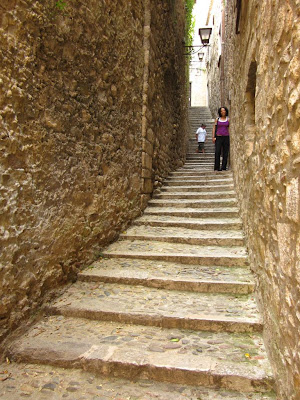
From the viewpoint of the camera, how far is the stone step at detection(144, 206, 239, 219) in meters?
4.54

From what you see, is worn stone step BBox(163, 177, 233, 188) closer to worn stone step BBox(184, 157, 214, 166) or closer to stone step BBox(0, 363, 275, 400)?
worn stone step BBox(184, 157, 214, 166)

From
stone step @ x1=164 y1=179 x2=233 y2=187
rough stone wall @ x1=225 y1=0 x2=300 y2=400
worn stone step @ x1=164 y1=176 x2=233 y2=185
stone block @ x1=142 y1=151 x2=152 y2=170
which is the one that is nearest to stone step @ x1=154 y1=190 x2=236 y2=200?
stone step @ x1=164 y1=179 x2=233 y2=187

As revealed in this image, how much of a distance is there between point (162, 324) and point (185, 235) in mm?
1671

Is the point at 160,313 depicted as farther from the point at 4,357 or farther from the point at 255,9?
the point at 255,9

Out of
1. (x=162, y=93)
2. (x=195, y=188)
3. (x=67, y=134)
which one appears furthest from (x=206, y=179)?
(x=67, y=134)

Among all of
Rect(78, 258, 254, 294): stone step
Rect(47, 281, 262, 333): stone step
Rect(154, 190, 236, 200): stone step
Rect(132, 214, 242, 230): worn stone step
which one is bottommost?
Rect(47, 281, 262, 333): stone step

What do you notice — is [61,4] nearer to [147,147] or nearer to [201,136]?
[147,147]

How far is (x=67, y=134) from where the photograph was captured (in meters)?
2.96

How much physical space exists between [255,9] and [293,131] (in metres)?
1.62

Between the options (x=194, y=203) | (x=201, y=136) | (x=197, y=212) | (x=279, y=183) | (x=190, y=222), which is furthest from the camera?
(x=201, y=136)

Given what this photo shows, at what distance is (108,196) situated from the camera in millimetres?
3793

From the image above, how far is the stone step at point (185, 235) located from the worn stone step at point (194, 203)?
2.71 feet

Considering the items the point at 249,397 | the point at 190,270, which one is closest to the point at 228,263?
the point at 190,270

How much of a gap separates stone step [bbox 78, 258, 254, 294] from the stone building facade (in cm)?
27
